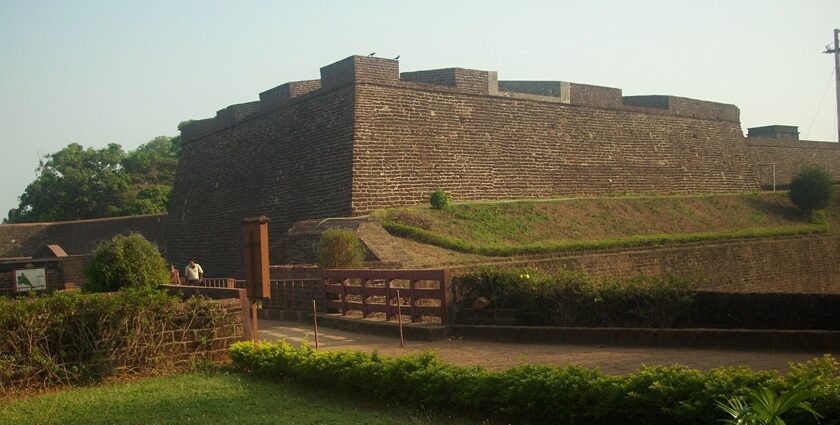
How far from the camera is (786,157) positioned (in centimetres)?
3844

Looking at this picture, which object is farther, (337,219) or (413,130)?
(413,130)

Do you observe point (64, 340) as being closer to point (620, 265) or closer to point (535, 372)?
point (535, 372)

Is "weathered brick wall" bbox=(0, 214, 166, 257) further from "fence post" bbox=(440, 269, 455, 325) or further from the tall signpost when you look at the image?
the tall signpost

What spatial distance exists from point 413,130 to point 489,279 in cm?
1259

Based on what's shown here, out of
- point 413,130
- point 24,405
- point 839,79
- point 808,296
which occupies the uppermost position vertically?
point 839,79

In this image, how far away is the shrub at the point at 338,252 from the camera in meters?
15.6

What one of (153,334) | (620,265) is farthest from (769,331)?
(620,265)

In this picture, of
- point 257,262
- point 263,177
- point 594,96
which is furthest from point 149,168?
point 257,262

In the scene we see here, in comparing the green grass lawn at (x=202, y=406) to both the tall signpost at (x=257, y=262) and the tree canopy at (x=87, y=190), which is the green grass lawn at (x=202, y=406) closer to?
the tall signpost at (x=257, y=262)

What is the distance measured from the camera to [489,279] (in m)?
11.7

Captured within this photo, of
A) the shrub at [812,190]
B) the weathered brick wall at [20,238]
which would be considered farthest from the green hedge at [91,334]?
the weathered brick wall at [20,238]

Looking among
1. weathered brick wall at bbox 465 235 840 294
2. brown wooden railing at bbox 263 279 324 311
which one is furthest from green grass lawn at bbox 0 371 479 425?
weathered brick wall at bbox 465 235 840 294

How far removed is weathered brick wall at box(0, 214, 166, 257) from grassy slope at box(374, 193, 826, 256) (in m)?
16.1

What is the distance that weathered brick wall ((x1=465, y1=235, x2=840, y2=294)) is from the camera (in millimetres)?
21391
